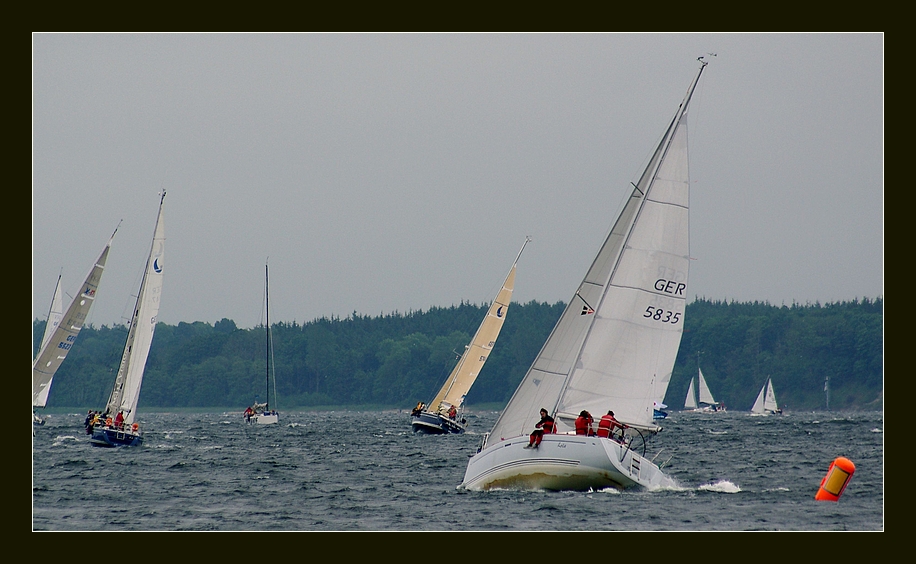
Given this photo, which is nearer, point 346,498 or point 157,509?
point 157,509

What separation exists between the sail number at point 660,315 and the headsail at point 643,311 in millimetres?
20

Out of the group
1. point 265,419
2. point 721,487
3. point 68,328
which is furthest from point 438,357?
point 721,487

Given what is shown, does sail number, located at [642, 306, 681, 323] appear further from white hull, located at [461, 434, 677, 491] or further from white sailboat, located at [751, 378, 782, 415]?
white sailboat, located at [751, 378, 782, 415]

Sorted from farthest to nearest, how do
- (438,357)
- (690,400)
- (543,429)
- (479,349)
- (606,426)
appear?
1. (438,357)
2. (690,400)
3. (479,349)
4. (606,426)
5. (543,429)

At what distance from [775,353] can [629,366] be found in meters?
112

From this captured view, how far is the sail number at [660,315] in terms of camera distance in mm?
23812

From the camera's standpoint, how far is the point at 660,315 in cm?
2383

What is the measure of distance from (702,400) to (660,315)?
4066 inches

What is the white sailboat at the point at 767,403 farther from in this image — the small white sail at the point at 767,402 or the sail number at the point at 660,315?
the sail number at the point at 660,315

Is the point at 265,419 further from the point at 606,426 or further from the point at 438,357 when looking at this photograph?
the point at 438,357

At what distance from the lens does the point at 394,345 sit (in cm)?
15788

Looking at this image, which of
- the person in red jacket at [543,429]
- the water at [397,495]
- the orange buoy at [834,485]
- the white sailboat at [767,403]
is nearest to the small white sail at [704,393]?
the white sailboat at [767,403]

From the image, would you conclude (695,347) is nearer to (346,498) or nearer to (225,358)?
(225,358)
